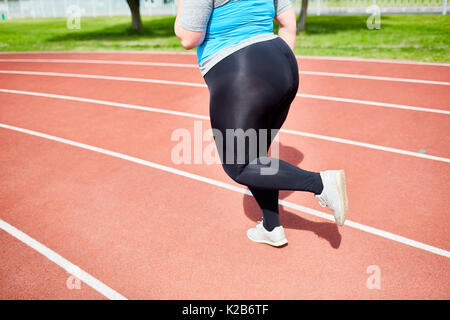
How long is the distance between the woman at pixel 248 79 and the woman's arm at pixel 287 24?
0.11ft

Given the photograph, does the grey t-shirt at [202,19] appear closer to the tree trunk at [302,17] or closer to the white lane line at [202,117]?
the white lane line at [202,117]

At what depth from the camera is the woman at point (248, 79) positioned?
1.86 meters

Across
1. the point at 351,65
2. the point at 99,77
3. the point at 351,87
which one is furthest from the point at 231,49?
the point at 99,77

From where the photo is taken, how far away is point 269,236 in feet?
8.51

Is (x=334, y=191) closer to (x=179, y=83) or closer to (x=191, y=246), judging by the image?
(x=191, y=246)

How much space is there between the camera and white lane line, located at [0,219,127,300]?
2.37 metres

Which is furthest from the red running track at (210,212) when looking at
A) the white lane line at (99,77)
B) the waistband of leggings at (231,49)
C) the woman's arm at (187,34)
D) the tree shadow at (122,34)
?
the tree shadow at (122,34)

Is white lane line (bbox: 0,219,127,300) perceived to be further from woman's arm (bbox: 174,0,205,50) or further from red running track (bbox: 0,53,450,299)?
woman's arm (bbox: 174,0,205,50)

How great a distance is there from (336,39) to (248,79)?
11.2m

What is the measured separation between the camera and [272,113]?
6.63ft

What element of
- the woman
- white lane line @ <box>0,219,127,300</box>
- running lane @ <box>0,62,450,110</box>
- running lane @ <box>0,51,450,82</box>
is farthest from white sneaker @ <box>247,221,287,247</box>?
running lane @ <box>0,51,450,82</box>

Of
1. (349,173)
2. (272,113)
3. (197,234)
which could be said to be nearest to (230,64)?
(272,113)

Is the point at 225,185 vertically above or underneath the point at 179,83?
underneath
